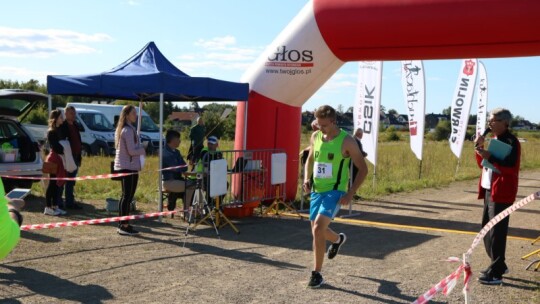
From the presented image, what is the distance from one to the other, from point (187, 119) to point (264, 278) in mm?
55579

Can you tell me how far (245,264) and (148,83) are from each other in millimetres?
3293

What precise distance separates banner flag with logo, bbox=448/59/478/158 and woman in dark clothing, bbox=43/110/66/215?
12064 millimetres

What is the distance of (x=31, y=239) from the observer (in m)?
7.64

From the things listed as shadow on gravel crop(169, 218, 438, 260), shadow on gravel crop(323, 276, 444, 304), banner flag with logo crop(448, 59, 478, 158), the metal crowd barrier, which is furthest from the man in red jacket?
banner flag with logo crop(448, 59, 478, 158)

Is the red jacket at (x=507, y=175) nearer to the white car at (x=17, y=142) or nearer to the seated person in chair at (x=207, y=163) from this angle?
the seated person in chair at (x=207, y=163)

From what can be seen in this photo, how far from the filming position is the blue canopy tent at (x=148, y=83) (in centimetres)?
845

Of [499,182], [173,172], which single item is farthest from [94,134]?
[499,182]

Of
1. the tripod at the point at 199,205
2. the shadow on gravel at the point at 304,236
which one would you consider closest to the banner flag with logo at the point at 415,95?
the shadow on gravel at the point at 304,236

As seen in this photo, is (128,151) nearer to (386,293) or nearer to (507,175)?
(386,293)

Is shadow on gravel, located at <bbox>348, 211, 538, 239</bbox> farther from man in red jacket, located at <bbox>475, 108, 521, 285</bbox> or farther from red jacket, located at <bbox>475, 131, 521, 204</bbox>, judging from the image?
red jacket, located at <bbox>475, 131, 521, 204</bbox>

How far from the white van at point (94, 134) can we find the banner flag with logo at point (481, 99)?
13.0 metres

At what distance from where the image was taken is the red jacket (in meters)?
5.90

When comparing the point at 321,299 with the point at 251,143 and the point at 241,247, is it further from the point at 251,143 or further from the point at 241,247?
the point at 251,143

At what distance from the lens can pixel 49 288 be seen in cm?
550
